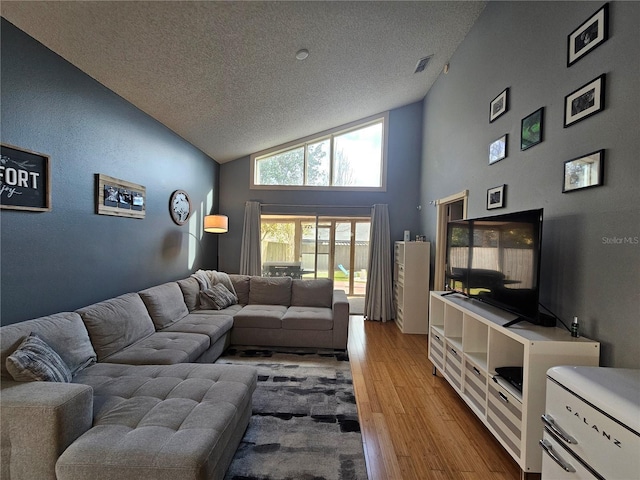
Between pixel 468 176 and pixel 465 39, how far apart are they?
165cm

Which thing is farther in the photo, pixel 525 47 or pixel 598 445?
pixel 525 47

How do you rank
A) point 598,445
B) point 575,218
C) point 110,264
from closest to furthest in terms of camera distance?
point 598,445 < point 575,218 < point 110,264

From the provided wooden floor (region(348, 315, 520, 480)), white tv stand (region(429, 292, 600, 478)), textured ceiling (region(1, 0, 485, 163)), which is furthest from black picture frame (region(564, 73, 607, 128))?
wooden floor (region(348, 315, 520, 480))

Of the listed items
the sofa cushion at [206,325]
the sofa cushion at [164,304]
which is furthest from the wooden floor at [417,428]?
the sofa cushion at [164,304]

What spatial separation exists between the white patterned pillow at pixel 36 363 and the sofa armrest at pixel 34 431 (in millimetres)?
136

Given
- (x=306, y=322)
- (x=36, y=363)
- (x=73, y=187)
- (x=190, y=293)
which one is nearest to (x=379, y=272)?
(x=306, y=322)

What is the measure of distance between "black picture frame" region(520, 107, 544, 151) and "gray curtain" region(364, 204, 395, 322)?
3.00 metres

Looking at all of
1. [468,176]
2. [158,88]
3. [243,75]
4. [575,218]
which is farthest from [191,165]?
[575,218]

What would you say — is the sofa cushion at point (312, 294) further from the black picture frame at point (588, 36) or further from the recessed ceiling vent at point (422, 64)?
the black picture frame at point (588, 36)

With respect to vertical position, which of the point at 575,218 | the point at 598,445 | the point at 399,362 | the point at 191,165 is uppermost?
the point at 191,165

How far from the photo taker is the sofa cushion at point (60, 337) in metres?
1.62

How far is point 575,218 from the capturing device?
184 cm

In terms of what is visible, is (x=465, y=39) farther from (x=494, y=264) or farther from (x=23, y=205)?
(x=23, y=205)

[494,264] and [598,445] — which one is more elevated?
[494,264]
